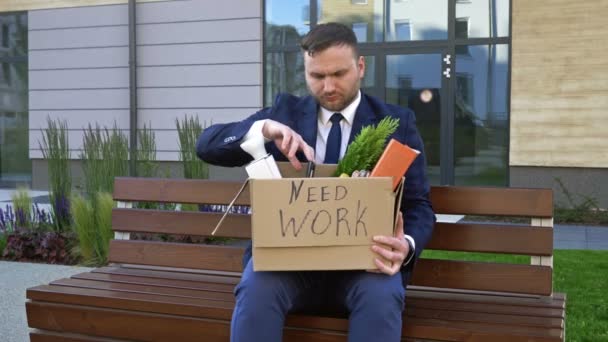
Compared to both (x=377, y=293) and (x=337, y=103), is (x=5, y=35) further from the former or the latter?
(x=377, y=293)

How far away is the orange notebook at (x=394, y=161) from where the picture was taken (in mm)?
2320

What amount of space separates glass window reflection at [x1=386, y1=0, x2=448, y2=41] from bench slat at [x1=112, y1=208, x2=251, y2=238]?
26.8 ft

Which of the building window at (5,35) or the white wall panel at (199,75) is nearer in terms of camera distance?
the white wall panel at (199,75)

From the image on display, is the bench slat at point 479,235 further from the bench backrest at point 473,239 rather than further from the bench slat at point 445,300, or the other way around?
the bench slat at point 445,300

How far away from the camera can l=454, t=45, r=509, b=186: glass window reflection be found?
1052 centimetres

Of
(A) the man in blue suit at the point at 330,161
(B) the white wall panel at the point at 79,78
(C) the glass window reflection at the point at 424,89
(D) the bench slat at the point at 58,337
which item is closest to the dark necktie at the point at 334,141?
(A) the man in blue suit at the point at 330,161

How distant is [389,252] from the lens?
2.35m

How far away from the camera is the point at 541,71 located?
991 cm

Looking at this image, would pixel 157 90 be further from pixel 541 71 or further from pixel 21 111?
pixel 541 71

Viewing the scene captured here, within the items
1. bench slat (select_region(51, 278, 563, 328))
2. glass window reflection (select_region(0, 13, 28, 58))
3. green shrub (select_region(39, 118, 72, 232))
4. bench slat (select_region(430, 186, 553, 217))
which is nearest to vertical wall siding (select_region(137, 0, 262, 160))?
glass window reflection (select_region(0, 13, 28, 58))

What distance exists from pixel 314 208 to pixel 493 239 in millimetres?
1000

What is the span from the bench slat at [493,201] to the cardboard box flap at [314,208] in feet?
2.49

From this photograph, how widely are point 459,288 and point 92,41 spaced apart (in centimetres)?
1109

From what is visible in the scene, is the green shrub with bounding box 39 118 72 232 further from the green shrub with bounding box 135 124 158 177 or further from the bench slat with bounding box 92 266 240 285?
the bench slat with bounding box 92 266 240 285
